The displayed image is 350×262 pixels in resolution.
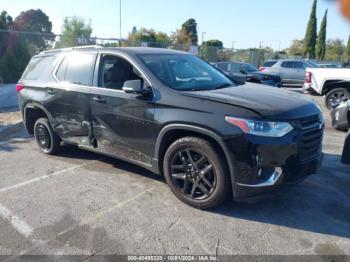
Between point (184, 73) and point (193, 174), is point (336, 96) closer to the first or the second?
point (184, 73)

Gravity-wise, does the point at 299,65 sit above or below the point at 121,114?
above

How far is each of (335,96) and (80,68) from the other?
7901 mm

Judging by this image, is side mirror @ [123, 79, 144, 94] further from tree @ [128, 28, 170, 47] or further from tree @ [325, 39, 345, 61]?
tree @ [325, 39, 345, 61]

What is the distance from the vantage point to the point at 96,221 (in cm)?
354

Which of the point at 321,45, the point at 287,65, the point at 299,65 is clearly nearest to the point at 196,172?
the point at 287,65

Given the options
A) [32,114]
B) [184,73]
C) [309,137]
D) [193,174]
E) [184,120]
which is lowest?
[193,174]

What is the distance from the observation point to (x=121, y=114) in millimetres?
4230

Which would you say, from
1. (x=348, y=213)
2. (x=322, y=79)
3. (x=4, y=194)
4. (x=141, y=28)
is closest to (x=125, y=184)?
(x=4, y=194)

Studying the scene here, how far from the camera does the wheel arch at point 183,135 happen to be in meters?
3.36

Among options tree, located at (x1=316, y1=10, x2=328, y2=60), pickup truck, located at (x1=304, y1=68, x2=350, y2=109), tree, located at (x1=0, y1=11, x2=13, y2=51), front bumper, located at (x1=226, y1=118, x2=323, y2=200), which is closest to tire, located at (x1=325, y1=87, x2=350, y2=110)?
pickup truck, located at (x1=304, y1=68, x2=350, y2=109)

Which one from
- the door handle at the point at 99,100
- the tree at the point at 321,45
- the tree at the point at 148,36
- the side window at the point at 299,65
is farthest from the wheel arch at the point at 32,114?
the tree at the point at 321,45

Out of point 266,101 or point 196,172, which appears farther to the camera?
point 196,172

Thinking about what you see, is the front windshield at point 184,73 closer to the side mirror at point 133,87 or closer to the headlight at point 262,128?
the side mirror at point 133,87

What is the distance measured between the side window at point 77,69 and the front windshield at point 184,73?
904mm
